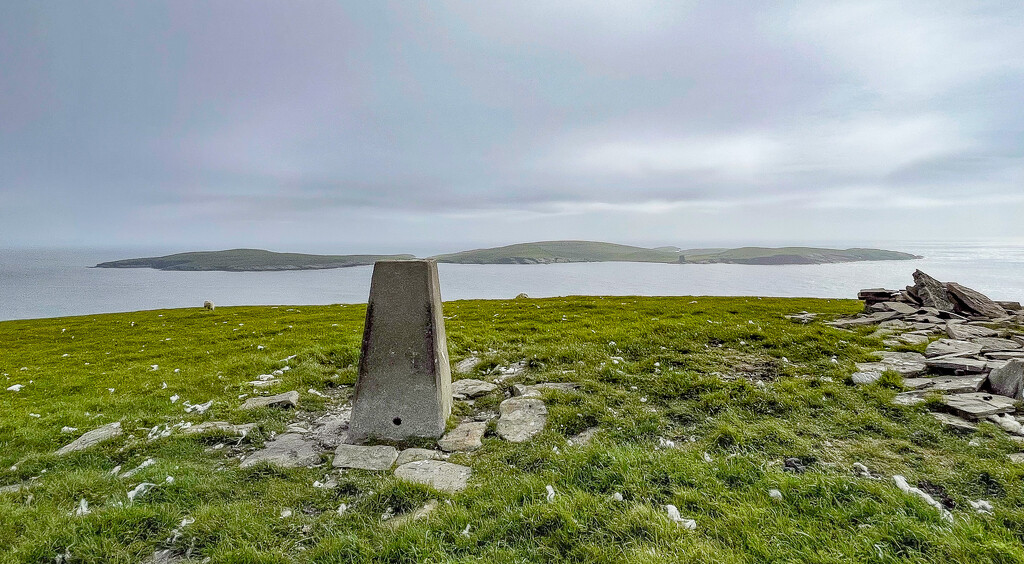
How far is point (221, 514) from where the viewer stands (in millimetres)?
4711

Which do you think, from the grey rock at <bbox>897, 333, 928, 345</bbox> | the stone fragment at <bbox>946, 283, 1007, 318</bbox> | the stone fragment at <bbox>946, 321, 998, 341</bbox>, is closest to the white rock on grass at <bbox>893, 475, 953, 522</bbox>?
the grey rock at <bbox>897, 333, 928, 345</bbox>

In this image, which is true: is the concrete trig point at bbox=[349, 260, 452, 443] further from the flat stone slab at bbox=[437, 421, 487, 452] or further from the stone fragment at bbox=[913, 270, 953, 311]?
the stone fragment at bbox=[913, 270, 953, 311]

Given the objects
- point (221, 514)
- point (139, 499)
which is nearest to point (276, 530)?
point (221, 514)

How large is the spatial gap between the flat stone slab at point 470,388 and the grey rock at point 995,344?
1203cm

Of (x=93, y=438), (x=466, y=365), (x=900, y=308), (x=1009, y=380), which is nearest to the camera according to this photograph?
Result: (x=1009, y=380)

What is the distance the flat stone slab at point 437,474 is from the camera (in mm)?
5359

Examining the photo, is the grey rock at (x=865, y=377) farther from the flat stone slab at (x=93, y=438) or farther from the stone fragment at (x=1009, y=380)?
the flat stone slab at (x=93, y=438)

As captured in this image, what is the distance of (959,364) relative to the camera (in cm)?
835

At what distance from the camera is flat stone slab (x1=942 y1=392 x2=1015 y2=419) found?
6332 millimetres

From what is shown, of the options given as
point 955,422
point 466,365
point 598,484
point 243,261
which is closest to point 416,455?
Result: point 598,484

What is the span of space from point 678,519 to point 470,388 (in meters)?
5.85

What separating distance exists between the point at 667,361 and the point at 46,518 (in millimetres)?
10925

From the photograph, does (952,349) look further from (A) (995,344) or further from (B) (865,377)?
(B) (865,377)

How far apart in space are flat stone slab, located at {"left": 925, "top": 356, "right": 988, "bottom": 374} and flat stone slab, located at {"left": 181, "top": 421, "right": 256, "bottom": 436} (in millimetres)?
13940
